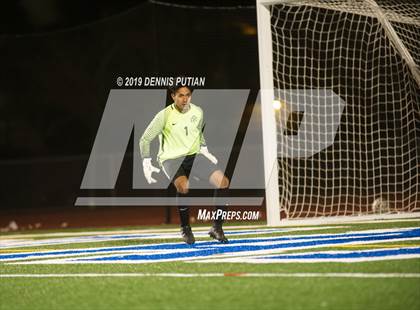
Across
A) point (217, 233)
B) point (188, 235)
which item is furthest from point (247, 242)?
point (188, 235)

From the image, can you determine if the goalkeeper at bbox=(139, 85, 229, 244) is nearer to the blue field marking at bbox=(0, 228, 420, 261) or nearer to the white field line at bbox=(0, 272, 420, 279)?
the blue field marking at bbox=(0, 228, 420, 261)

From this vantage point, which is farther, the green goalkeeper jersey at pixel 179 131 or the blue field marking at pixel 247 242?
the green goalkeeper jersey at pixel 179 131

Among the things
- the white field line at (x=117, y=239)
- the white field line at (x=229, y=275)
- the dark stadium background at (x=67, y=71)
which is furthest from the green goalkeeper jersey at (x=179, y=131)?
the dark stadium background at (x=67, y=71)

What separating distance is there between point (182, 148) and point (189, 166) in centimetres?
20

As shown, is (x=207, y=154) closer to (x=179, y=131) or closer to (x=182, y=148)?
(x=182, y=148)

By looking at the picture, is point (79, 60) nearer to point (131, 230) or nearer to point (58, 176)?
point (58, 176)

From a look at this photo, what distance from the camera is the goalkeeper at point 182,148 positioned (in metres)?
8.07

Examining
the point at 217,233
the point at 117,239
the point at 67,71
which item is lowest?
the point at 217,233

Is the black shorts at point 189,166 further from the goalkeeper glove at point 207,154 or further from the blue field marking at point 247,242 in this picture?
the blue field marking at point 247,242

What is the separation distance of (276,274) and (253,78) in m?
20.2

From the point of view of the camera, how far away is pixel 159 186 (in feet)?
53.4

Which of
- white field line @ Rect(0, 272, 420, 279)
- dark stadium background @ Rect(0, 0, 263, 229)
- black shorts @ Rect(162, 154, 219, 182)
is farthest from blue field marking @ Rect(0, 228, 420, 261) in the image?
dark stadium background @ Rect(0, 0, 263, 229)

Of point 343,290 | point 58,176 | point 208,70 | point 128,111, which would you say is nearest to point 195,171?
point 343,290

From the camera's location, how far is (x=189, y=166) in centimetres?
817
